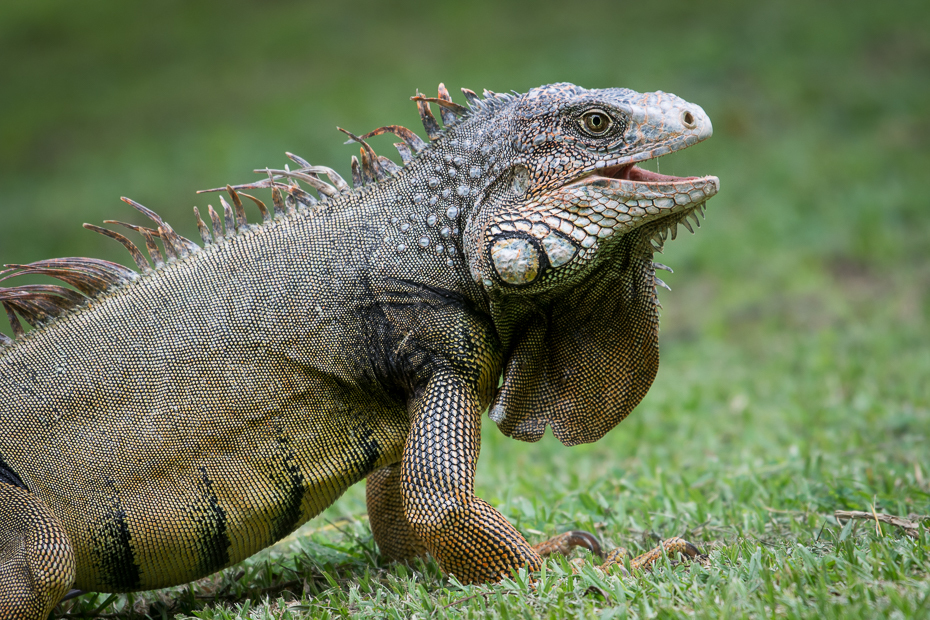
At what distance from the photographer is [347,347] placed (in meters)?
3.51

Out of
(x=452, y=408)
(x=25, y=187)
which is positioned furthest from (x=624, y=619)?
(x=25, y=187)

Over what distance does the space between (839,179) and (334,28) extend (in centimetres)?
1067

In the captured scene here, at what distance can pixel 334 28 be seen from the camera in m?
17.1

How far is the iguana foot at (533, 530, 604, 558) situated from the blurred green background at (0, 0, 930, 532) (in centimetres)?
132

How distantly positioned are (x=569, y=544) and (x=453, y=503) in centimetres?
102

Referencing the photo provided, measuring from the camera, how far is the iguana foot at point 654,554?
3.43 meters

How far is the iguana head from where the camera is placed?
3.23 meters

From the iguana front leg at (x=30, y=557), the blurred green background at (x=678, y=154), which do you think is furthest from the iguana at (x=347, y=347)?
the blurred green background at (x=678, y=154)

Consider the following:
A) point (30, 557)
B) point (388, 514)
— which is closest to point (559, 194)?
point (388, 514)

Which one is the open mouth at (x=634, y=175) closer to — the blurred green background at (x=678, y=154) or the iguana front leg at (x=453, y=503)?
the iguana front leg at (x=453, y=503)

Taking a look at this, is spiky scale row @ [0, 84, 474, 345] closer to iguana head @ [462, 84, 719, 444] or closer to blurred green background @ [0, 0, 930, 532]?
iguana head @ [462, 84, 719, 444]

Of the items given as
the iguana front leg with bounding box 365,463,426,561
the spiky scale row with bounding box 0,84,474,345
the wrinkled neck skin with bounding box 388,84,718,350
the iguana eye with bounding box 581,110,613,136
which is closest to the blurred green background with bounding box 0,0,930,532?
the iguana front leg with bounding box 365,463,426,561

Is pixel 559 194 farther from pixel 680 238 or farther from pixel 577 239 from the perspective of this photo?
pixel 680 238

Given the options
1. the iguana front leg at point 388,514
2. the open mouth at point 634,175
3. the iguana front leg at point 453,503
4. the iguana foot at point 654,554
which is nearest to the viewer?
the iguana front leg at point 453,503
